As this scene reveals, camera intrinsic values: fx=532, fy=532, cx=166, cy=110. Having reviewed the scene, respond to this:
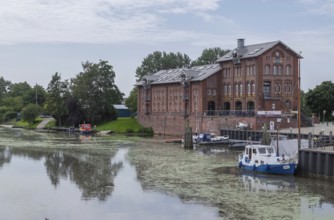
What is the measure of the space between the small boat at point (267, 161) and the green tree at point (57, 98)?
91.4 m

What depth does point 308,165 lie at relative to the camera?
44781 mm

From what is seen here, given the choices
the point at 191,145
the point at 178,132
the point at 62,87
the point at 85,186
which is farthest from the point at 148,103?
the point at 85,186

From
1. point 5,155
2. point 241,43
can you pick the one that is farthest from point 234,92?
point 5,155

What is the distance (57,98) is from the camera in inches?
5369

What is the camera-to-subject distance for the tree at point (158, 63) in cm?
16300

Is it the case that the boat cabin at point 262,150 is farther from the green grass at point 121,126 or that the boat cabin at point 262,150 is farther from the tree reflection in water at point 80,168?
the green grass at point 121,126

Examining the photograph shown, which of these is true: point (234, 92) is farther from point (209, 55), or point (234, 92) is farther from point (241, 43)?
point (209, 55)

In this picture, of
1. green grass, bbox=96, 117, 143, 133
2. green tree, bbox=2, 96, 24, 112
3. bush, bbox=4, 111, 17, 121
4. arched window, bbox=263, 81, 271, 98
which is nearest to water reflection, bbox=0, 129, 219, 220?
arched window, bbox=263, 81, 271, 98

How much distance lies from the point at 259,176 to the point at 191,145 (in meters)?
30.0

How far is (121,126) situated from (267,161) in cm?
7631

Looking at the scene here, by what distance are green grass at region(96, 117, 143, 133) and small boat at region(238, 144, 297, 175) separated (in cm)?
6776

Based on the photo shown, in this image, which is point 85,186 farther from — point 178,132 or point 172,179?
point 178,132

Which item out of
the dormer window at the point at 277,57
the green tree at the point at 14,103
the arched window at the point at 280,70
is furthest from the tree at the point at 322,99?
the green tree at the point at 14,103

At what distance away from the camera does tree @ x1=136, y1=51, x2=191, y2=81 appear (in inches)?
6417
